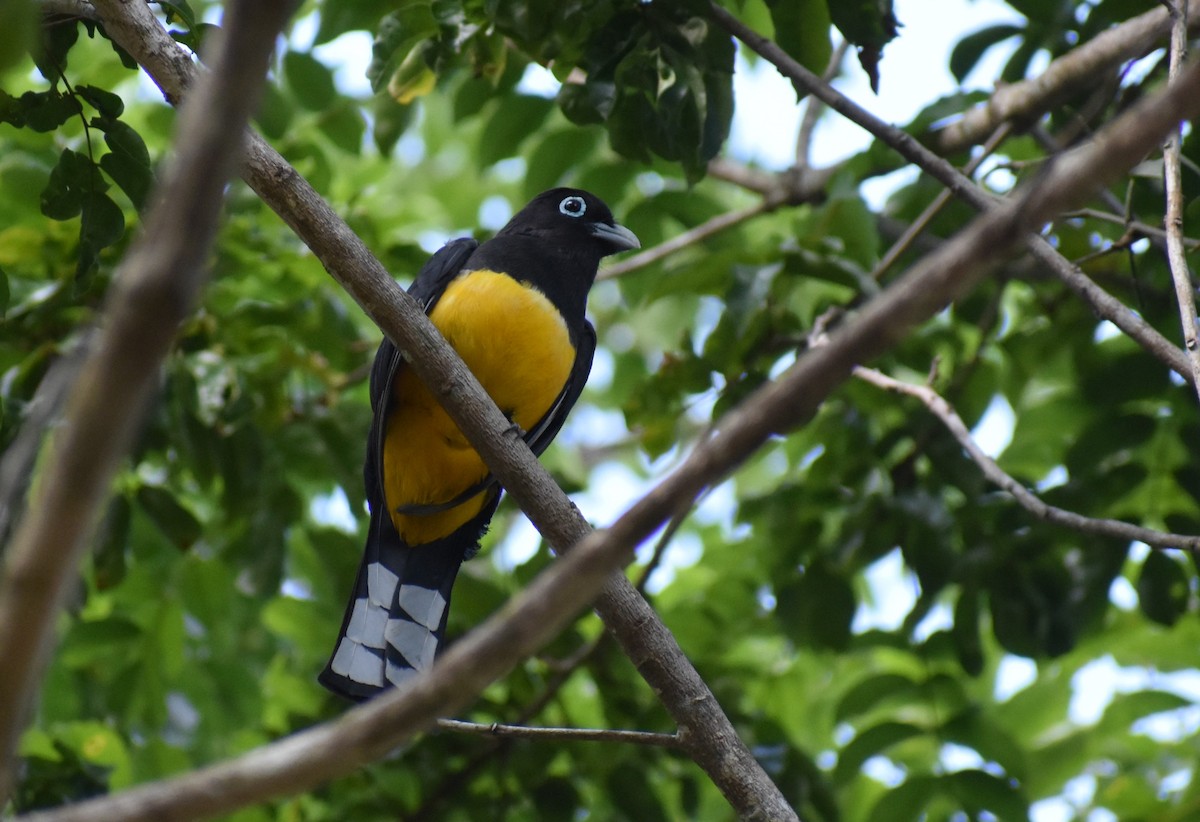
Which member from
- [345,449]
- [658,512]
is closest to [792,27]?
[345,449]

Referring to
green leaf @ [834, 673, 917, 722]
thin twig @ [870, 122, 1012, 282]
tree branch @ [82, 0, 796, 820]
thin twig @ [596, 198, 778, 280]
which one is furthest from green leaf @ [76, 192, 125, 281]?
A: green leaf @ [834, 673, 917, 722]

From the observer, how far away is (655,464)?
16.6 ft

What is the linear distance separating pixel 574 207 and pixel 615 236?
0.22m

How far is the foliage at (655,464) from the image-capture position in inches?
171

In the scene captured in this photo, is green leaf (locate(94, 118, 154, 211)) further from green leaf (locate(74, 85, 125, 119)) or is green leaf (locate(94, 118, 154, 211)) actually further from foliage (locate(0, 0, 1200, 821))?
foliage (locate(0, 0, 1200, 821))

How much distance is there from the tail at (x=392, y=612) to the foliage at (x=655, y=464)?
404 millimetres

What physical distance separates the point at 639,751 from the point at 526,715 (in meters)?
0.48

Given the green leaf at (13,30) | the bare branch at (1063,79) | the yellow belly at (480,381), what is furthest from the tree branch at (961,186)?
→ the green leaf at (13,30)

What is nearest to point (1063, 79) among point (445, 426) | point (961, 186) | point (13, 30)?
point (961, 186)

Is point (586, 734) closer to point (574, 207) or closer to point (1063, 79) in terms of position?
point (574, 207)

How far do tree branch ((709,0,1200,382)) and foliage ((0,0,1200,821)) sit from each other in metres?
0.31

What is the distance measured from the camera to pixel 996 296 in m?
4.94

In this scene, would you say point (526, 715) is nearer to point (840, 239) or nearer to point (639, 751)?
point (639, 751)

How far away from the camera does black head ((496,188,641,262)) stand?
4922 millimetres
